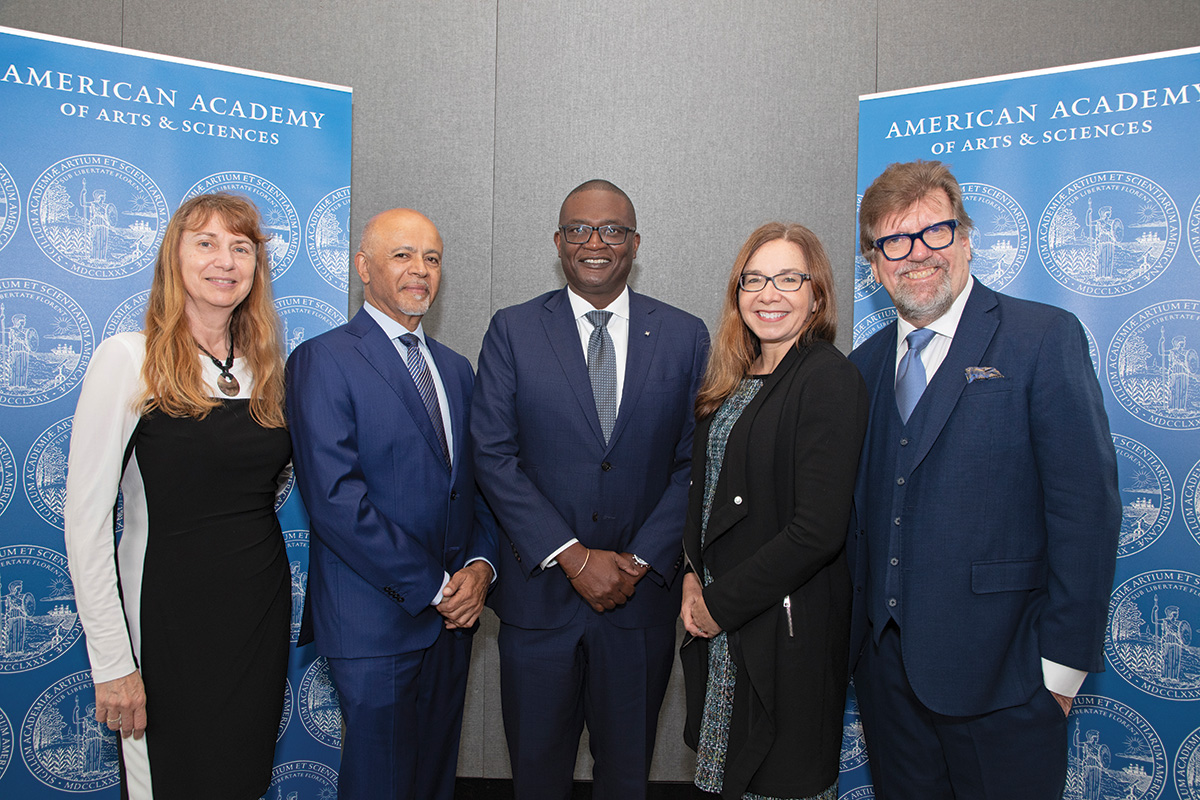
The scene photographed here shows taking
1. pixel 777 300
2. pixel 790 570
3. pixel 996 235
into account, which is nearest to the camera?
pixel 790 570

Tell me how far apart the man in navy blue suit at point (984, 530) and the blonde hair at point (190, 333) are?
1.81 m

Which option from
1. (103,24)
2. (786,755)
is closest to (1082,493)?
(786,755)

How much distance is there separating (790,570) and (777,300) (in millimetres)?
737

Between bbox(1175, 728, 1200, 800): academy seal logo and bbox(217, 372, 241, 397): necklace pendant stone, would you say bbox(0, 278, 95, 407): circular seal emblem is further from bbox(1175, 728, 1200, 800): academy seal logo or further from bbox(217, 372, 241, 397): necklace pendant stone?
bbox(1175, 728, 1200, 800): academy seal logo

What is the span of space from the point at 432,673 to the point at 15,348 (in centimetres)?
201

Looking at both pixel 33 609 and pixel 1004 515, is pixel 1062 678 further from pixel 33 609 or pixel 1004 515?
pixel 33 609

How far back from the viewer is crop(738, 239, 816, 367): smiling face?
1.95 meters

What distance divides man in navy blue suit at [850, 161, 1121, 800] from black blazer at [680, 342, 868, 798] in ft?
0.52

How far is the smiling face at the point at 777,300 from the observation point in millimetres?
1946

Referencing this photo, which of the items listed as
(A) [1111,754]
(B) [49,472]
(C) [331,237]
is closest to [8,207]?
(B) [49,472]

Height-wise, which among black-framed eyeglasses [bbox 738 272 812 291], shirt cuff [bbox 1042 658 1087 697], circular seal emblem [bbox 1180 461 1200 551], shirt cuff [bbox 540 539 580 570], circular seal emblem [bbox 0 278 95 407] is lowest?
shirt cuff [bbox 1042 658 1087 697]

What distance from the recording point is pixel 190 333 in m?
2.01

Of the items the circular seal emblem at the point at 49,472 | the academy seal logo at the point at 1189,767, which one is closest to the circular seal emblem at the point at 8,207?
the circular seal emblem at the point at 49,472

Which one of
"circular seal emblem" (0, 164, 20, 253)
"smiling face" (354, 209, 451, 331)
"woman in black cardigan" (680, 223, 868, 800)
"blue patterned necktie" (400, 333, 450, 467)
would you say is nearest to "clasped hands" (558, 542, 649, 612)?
"woman in black cardigan" (680, 223, 868, 800)
